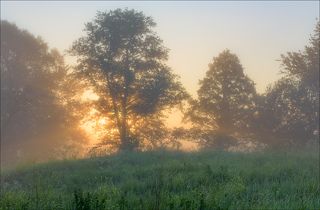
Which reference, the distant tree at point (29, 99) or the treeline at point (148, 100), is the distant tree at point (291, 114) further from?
the distant tree at point (29, 99)

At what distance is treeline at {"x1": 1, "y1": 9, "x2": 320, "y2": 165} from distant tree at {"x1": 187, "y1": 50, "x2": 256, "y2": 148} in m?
0.08

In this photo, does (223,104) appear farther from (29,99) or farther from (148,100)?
(29,99)

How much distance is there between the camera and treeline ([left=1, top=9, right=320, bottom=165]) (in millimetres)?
35562

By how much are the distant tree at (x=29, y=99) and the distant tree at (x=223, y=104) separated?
12.4m

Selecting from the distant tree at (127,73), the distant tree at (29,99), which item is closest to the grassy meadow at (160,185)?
the distant tree at (127,73)

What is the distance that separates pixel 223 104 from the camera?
37.2m

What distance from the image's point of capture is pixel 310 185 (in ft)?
41.2

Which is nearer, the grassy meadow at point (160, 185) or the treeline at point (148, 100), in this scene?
the grassy meadow at point (160, 185)

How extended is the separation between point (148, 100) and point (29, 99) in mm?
11048

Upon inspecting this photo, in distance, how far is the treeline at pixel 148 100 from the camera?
35.6m

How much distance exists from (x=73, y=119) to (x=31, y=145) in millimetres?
4370

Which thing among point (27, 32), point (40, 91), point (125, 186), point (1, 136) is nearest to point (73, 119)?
point (40, 91)

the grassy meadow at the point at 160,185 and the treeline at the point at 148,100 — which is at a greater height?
the treeline at the point at 148,100

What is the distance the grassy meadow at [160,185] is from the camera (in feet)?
31.5
